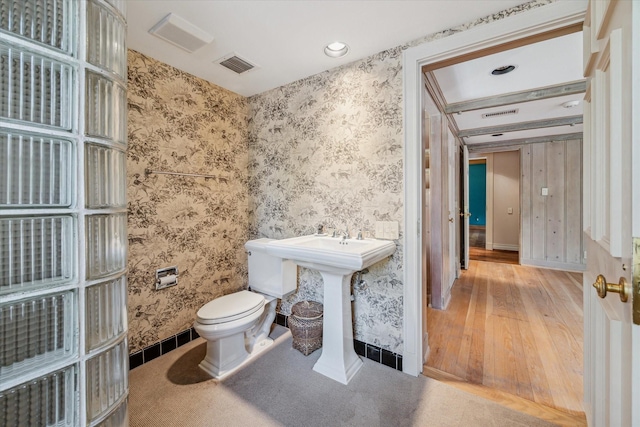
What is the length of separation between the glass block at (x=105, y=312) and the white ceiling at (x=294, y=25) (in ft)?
4.92

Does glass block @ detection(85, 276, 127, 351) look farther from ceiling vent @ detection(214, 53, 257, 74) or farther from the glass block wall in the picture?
ceiling vent @ detection(214, 53, 257, 74)

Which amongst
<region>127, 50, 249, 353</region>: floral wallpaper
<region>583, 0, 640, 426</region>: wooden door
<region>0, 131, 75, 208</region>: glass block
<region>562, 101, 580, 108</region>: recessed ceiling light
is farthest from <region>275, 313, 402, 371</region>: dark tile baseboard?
<region>562, 101, 580, 108</region>: recessed ceiling light

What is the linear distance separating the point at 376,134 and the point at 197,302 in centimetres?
203

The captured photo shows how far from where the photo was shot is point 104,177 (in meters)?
0.82

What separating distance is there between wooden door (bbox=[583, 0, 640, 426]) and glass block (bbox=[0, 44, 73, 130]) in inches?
52.4

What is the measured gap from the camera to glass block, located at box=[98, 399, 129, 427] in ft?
2.63

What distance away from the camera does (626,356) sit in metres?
0.64

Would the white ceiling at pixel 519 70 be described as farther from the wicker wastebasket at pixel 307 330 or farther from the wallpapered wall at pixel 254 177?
the wicker wastebasket at pixel 307 330

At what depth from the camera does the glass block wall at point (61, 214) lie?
0.65 meters

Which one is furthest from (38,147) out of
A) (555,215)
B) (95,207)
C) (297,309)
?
(555,215)

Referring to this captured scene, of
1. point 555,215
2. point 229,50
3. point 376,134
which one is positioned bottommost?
point 555,215

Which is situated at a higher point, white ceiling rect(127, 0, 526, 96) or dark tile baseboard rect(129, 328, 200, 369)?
white ceiling rect(127, 0, 526, 96)

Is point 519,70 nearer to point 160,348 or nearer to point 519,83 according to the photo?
point 519,83

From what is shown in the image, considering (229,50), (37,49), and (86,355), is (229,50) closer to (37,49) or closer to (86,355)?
(37,49)
